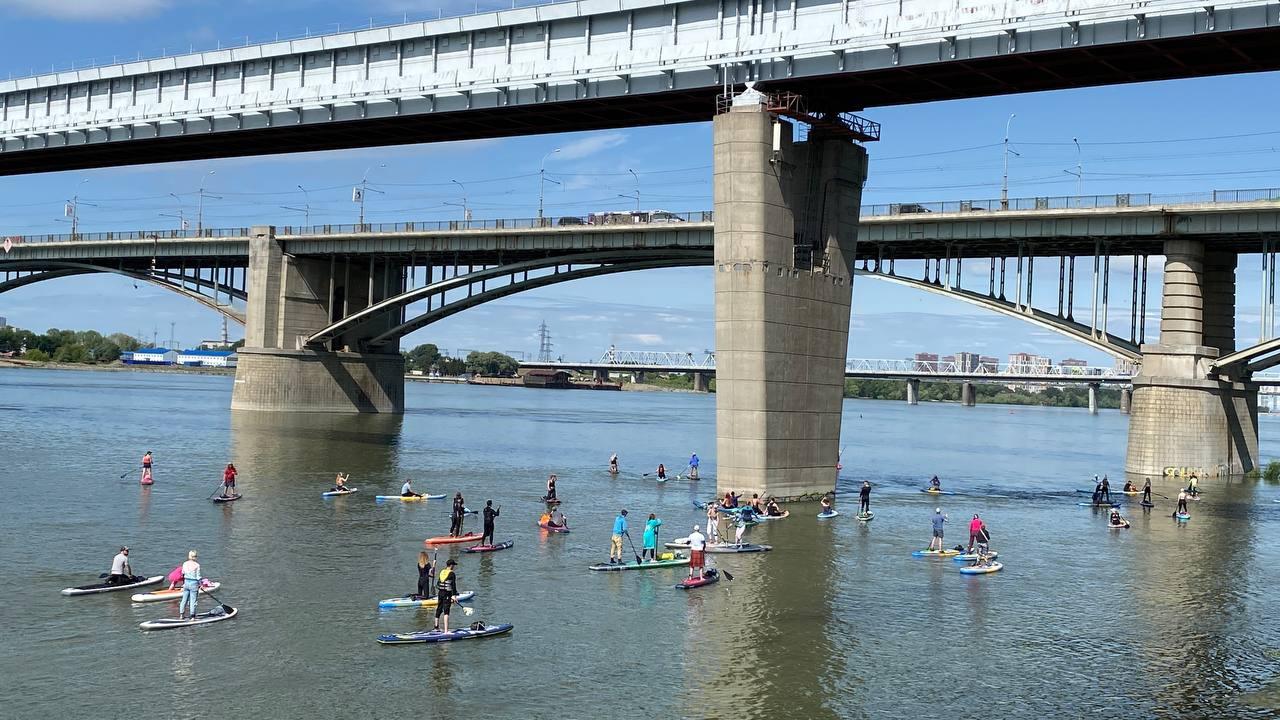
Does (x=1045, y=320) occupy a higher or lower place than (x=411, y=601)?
higher

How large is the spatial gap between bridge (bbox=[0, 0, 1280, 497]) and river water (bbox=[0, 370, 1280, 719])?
6861 millimetres

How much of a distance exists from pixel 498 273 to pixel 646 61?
148 feet

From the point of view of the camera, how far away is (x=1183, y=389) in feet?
227

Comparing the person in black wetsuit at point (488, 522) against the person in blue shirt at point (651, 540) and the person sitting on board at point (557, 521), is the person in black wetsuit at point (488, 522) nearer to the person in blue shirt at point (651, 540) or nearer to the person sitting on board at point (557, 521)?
the person sitting on board at point (557, 521)

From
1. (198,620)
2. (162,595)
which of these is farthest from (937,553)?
(162,595)

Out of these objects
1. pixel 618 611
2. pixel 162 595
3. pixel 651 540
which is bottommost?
pixel 618 611

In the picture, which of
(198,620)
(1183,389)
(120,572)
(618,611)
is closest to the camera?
(198,620)

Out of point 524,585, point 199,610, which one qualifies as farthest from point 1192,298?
point 199,610

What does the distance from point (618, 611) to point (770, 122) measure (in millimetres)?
25308

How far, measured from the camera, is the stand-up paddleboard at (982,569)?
39.0 metres

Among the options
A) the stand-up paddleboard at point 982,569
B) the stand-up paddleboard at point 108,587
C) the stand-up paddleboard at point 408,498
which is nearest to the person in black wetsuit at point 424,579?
the stand-up paddleboard at point 108,587

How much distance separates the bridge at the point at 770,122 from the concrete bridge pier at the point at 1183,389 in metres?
0.13

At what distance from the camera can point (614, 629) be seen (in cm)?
2931

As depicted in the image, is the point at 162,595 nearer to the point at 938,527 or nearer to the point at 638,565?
the point at 638,565
